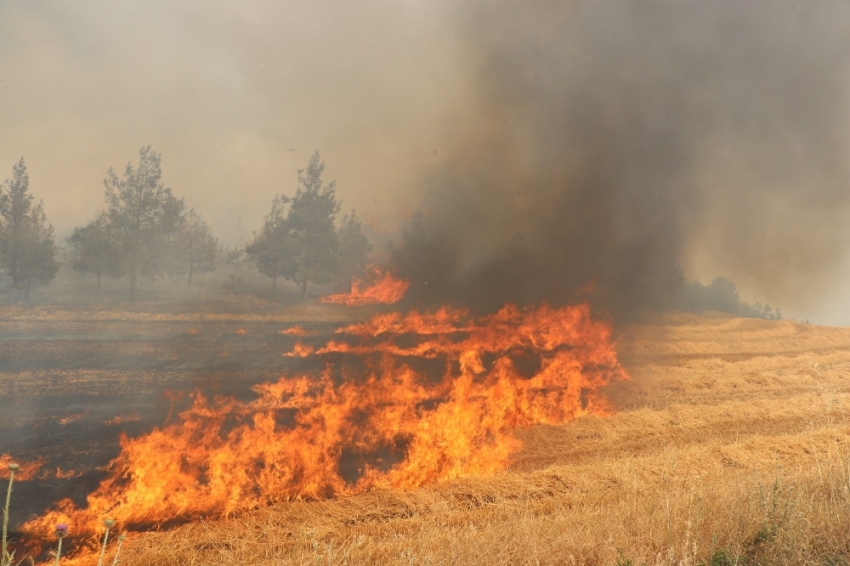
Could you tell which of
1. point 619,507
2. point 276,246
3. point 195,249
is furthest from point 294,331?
point 195,249

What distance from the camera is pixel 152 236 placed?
21844mm

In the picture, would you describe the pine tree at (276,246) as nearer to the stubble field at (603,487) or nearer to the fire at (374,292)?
the fire at (374,292)

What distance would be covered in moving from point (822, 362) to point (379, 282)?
16.8 meters

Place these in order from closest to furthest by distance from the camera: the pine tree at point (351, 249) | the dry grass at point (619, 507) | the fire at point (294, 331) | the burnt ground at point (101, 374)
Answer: the dry grass at point (619, 507) < the burnt ground at point (101, 374) < the fire at point (294, 331) < the pine tree at point (351, 249)

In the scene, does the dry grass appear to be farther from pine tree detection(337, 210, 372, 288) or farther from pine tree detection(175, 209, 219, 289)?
pine tree detection(175, 209, 219, 289)

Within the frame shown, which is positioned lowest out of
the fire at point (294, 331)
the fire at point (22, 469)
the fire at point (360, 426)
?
the fire at point (22, 469)

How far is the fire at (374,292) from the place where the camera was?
19875 millimetres

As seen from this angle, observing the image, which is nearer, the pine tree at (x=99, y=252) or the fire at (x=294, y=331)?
the fire at (x=294, y=331)

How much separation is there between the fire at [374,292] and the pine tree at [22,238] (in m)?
11.7

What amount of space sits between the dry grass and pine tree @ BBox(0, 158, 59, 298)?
19488 mm

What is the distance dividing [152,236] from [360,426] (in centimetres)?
1793

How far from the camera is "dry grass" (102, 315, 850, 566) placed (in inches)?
192

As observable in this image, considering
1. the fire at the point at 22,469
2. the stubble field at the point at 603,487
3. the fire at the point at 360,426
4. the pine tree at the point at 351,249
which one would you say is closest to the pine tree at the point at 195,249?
the pine tree at the point at 351,249

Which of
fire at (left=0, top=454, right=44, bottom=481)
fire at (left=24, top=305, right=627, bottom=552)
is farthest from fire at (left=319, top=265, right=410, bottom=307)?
fire at (left=0, top=454, right=44, bottom=481)
